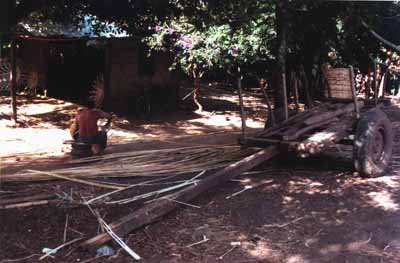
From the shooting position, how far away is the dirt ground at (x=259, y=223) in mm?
3961

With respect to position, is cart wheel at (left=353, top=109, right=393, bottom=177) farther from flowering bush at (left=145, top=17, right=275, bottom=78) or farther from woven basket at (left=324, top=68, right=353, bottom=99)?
flowering bush at (left=145, top=17, right=275, bottom=78)

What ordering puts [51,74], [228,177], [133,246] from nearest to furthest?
[133,246], [228,177], [51,74]

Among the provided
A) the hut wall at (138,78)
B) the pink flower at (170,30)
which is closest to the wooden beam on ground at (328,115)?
the pink flower at (170,30)

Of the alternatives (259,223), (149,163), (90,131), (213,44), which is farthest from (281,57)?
(213,44)

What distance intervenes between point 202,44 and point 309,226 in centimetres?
842

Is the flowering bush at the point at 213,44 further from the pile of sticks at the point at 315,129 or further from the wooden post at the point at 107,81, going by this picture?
the pile of sticks at the point at 315,129

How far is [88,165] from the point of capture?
19.6 ft

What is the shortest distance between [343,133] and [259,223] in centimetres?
220

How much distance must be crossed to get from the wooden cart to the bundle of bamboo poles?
423mm

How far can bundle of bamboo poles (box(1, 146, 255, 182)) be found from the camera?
548 cm

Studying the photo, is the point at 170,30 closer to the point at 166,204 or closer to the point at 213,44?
the point at 213,44

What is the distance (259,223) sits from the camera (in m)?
4.64

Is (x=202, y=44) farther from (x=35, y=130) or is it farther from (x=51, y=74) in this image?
(x=51, y=74)

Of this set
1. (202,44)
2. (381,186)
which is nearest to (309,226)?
(381,186)
